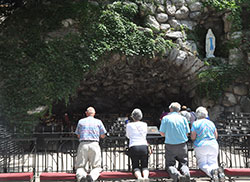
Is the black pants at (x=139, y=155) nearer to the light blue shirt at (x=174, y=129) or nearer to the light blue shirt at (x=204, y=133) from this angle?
the light blue shirt at (x=174, y=129)

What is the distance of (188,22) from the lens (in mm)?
10734

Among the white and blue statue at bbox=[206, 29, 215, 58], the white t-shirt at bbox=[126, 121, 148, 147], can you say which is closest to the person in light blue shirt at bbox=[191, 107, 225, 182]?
the white t-shirt at bbox=[126, 121, 148, 147]

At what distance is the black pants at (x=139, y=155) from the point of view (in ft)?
14.2

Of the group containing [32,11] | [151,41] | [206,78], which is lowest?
[206,78]

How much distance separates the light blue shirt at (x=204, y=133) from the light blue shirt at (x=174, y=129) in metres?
0.23

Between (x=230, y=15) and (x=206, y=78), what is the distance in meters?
3.31

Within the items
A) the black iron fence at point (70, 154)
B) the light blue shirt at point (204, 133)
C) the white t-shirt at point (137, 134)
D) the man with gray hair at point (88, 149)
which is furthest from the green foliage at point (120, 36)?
the light blue shirt at point (204, 133)

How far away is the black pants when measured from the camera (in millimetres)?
4316

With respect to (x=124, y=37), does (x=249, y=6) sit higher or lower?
higher

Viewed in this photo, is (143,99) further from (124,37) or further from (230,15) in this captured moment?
(230,15)

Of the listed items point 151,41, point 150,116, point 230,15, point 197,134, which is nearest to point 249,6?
point 230,15

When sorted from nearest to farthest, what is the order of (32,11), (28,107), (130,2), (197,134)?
(197,134)
(28,107)
(32,11)
(130,2)

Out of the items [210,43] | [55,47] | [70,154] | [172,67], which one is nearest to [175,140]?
[70,154]

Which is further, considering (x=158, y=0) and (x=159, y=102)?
(x=159, y=102)
